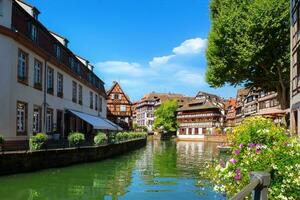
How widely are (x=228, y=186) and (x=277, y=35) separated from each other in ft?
75.4

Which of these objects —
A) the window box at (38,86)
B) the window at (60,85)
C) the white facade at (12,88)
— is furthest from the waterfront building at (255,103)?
the white facade at (12,88)

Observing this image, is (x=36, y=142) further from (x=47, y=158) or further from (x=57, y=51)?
(x=57, y=51)

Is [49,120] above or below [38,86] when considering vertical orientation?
below

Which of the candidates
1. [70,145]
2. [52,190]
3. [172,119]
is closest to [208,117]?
[172,119]

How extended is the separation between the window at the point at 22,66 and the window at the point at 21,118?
4.81 feet

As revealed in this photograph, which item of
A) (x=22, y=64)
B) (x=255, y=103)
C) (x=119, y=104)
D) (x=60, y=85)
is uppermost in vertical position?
(x=119, y=104)

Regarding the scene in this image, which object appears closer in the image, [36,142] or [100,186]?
[100,186]

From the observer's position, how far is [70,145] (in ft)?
85.6

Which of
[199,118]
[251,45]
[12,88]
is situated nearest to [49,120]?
[12,88]

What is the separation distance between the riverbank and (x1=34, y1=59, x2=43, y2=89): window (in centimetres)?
522

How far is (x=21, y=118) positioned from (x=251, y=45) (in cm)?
1536

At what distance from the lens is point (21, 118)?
2566 cm

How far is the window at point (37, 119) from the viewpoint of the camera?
92.3 ft

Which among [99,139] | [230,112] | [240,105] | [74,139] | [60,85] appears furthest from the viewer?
[230,112]
